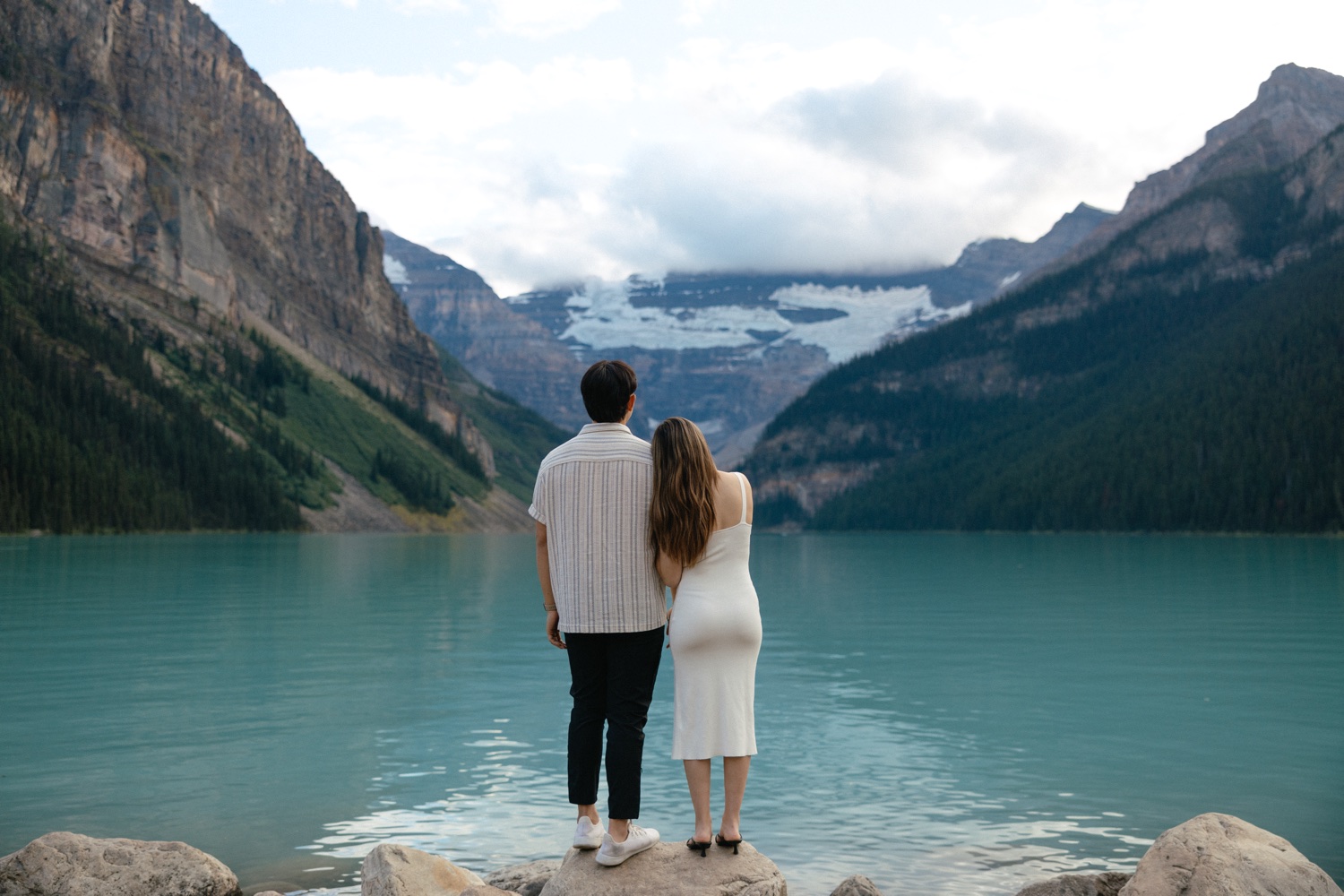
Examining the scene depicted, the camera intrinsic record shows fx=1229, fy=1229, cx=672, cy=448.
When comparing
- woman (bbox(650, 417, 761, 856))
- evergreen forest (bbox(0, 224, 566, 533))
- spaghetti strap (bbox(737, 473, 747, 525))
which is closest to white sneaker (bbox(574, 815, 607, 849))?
woman (bbox(650, 417, 761, 856))

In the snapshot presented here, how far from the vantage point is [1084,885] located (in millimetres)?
10383

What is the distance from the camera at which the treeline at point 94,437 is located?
140m

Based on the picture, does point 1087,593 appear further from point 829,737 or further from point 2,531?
point 2,531

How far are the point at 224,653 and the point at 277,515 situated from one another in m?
158

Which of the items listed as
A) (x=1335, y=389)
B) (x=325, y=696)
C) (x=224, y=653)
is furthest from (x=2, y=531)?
(x=1335, y=389)

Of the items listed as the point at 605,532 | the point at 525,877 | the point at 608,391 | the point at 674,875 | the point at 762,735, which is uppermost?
the point at 608,391

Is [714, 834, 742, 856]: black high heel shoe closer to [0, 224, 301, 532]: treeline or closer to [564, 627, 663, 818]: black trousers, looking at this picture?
[564, 627, 663, 818]: black trousers

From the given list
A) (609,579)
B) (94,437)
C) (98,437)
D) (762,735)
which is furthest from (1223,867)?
(98,437)

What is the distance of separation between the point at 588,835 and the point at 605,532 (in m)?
2.46

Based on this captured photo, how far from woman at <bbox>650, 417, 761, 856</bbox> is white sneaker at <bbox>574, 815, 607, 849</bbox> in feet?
2.95

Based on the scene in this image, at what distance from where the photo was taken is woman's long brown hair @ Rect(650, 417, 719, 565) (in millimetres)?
9000

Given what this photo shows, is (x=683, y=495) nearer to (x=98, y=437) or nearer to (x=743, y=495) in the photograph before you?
(x=743, y=495)

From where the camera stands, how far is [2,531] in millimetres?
131250

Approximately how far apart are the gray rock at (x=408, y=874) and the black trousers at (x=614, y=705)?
168cm
